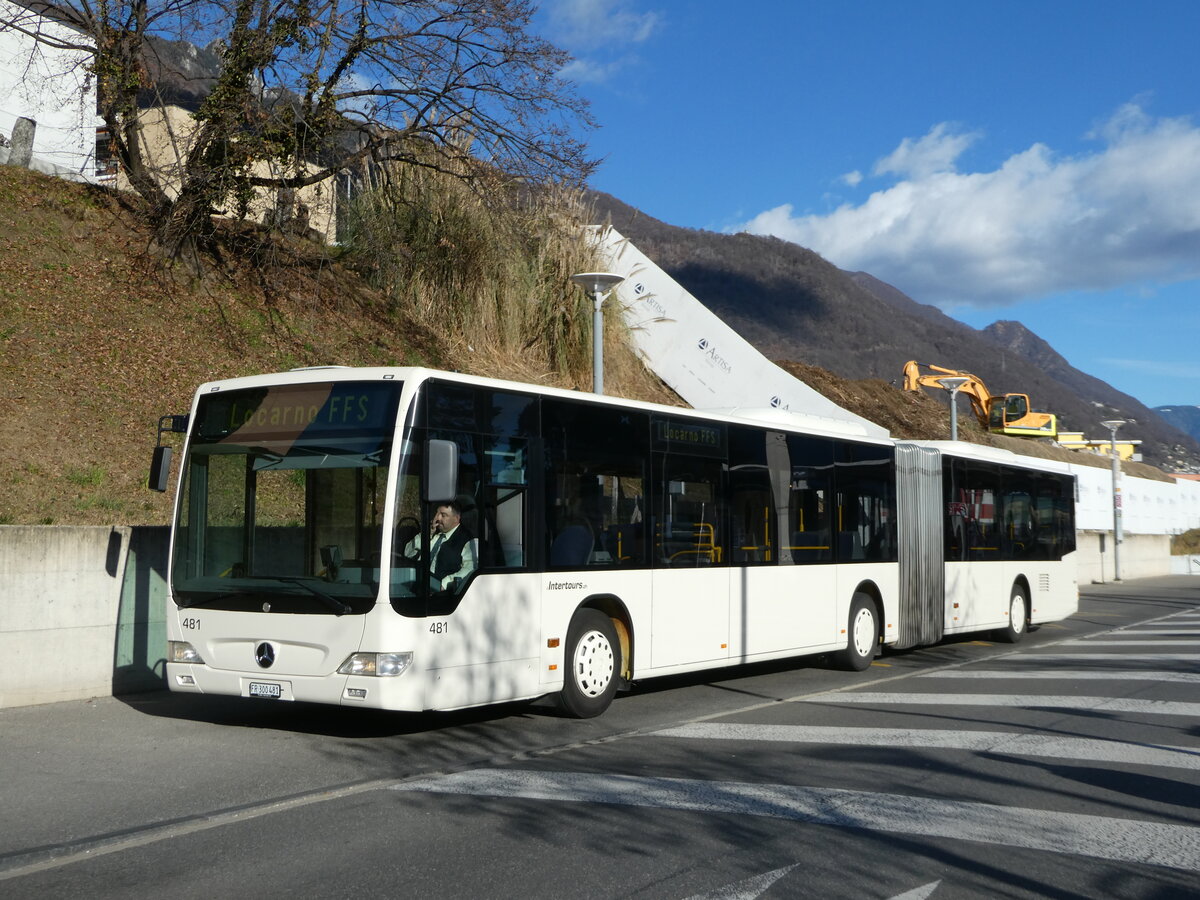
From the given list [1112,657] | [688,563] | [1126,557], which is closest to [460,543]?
[688,563]

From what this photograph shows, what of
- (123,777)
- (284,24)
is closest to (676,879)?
(123,777)

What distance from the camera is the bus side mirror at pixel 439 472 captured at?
881 centimetres

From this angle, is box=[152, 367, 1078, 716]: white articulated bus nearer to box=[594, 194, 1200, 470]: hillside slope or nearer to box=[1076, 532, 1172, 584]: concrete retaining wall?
box=[1076, 532, 1172, 584]: concrete retaining wall

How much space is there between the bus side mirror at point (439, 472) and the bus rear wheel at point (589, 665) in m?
2.12

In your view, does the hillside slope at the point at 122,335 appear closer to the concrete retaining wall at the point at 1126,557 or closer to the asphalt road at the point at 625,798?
the asphalt road at the point at 625,798

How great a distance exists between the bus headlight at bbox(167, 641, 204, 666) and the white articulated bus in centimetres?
2

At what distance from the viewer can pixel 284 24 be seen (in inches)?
792

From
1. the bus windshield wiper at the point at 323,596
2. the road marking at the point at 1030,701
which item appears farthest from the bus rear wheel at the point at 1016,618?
the bus windshield wiper at the point at 323,596

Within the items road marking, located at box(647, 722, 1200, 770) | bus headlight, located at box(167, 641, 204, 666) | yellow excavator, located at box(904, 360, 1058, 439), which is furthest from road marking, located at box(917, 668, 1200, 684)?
yellow excavator, located at box(904, 360, 1058, 439)

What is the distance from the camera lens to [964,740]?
30.2 feet

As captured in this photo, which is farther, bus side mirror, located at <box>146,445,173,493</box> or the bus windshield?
bus side mirror, located at <box>146,445,173,493</box>

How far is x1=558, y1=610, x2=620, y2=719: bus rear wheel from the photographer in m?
10.4

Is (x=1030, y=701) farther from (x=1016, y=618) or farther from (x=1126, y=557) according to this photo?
(x=1126, y=557)

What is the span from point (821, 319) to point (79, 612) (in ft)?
581
